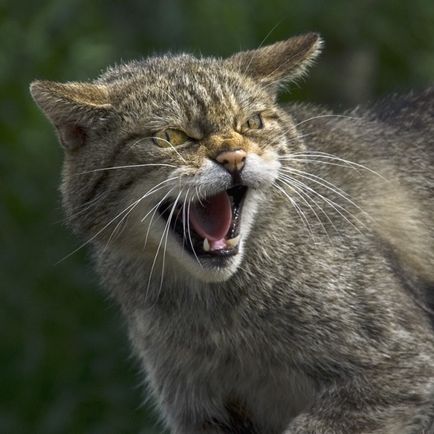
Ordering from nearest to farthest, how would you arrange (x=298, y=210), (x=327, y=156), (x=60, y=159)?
1. (x=298, y=210)
2. (x=327, y=156)
3. (x=60, y=159)

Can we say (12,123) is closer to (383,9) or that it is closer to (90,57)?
(90,57)

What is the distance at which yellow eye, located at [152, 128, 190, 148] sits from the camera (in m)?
8.01

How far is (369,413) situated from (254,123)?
142cm

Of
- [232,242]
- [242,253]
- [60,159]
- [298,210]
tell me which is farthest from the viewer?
[60,159]

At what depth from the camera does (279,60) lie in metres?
8.59

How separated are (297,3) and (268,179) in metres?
5.21

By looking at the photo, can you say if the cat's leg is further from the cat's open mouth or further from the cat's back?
the cat's open mouth

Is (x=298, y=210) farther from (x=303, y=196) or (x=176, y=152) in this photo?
(x=176, y=152)

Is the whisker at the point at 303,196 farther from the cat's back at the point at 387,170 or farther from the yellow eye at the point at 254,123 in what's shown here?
the yellow eye at the point at 254,123

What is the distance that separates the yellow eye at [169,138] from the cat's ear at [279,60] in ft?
2.08

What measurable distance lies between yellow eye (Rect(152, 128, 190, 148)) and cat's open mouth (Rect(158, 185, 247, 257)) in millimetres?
261

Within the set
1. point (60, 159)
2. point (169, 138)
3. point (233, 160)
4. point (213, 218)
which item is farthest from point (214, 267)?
point (60, 159)

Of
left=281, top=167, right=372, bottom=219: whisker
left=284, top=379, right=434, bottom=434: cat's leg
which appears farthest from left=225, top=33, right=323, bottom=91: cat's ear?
left=284, top=379, right=434, bottom=434: cat's leg

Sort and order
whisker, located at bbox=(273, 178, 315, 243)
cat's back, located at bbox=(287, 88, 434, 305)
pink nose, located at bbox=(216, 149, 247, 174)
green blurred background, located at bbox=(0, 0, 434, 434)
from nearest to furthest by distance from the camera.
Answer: pink nose, located at bbox=(216, 149, 247, 174) < whisker, located at bbox=(273, 178, 315, 243) < cat's back, located at bbox=(287, 88, 434, 305) < green blurred background, located at bbox=(0, 0, 434, 434)
